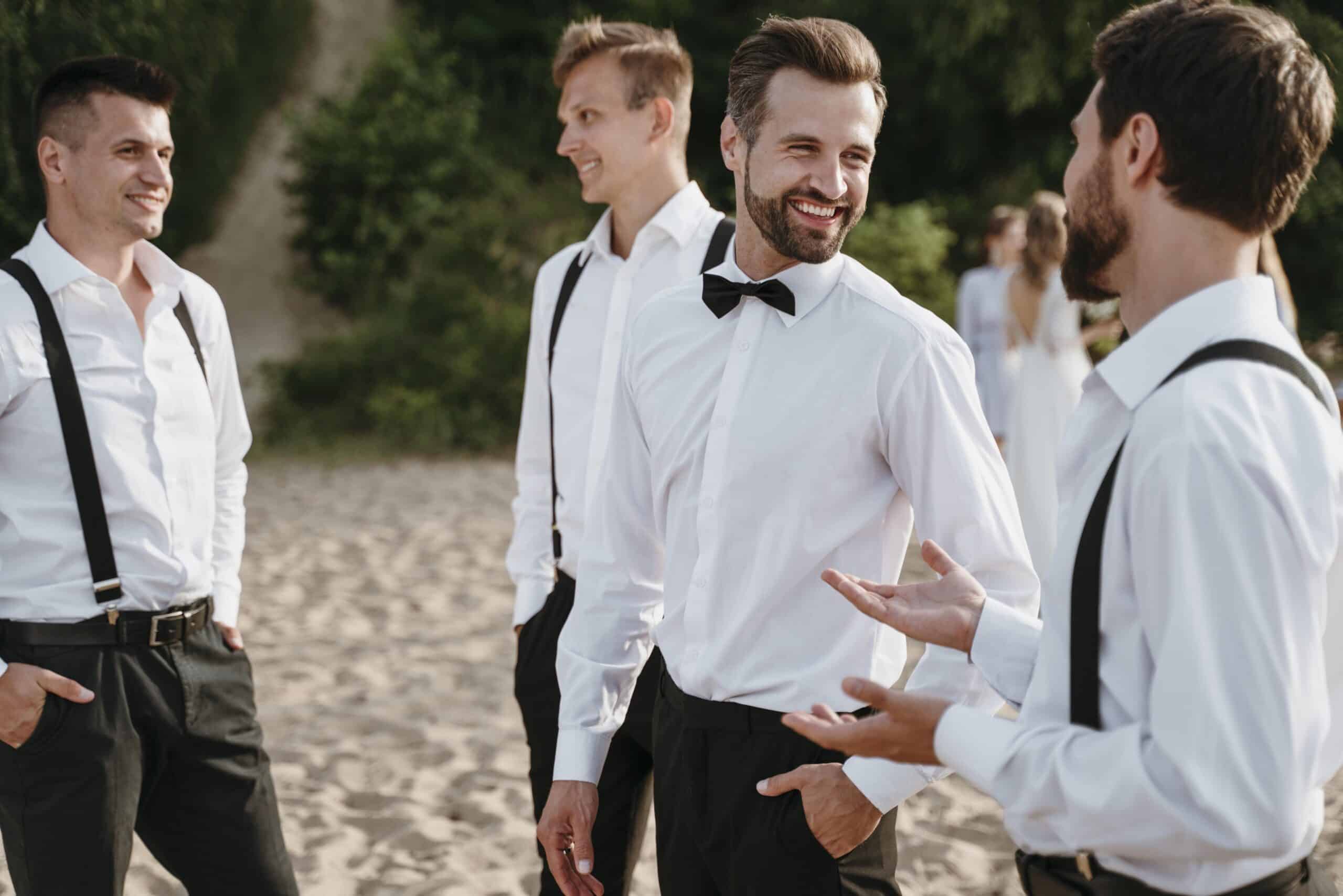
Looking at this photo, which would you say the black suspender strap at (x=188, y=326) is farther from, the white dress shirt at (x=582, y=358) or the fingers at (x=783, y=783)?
the fingers at (x=783, y=783)

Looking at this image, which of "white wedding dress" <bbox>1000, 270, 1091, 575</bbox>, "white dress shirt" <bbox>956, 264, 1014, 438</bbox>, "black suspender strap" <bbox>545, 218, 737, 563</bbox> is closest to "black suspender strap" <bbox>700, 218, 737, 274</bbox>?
"black suspender strap" <bbox>545, 218, 737, 563</bbox>

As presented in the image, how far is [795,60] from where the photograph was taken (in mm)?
2146

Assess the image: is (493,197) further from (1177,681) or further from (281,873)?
(1177,681)

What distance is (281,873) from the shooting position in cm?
283

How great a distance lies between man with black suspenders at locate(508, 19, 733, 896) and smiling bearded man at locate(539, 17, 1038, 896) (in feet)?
2.32

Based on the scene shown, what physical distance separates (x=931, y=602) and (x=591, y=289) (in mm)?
1635

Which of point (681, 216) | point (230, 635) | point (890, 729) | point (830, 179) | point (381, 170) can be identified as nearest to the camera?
point (890, 729)

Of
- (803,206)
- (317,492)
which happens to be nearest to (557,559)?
(803,206)

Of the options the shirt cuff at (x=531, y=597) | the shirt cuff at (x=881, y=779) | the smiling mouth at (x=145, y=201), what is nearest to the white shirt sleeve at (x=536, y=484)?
the shirt cuff at (x=531, y=597)

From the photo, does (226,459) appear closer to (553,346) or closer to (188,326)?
(188,326)

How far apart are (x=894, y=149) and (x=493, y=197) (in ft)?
17.7

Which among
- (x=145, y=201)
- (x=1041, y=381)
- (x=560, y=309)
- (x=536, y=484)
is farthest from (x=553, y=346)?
(x=1041, y=381)

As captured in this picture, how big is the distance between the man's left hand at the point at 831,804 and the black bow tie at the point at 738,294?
75 cm

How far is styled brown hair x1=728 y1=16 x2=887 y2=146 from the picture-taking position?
2131mm
